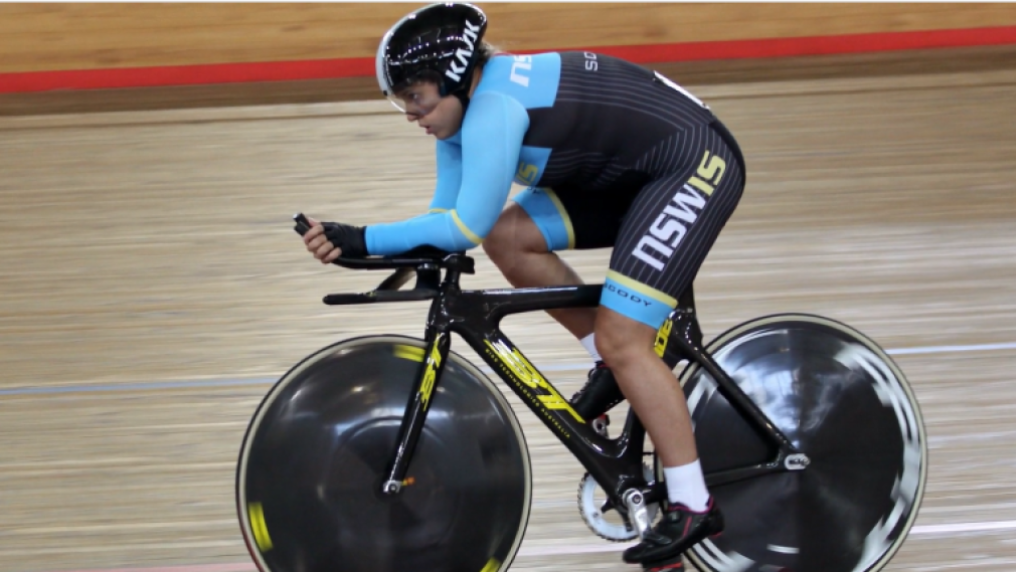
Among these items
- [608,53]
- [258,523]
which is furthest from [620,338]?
[608,53]

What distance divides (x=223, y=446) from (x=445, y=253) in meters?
1.40

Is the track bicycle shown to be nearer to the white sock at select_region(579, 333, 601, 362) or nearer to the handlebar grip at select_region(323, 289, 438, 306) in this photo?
the handlebar grip at select_region(323, 289, 438, 306)

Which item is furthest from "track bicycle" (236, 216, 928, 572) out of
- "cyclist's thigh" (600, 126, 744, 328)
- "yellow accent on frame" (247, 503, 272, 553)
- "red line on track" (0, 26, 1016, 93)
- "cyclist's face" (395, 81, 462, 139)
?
"red line on track" (0, 26, 1016, 93)

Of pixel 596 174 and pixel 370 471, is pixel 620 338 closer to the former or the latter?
pixel 596 174

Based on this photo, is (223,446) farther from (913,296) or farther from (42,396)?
(913,296)

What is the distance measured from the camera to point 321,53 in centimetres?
652

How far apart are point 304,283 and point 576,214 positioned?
2.07m

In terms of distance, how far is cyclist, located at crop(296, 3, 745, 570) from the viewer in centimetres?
201

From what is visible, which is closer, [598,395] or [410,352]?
[410,352]

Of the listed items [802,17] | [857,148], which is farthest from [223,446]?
[802,17]

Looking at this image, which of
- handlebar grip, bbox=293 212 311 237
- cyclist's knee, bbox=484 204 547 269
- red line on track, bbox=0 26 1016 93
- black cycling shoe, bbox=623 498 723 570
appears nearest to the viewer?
handlebar grip, bbox=293 212 311 237

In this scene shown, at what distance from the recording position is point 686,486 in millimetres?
2232

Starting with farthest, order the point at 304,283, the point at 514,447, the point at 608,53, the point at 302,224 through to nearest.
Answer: the point at 608,53 < the point at 304,283 < the point at 514,447 < the point at 302,224

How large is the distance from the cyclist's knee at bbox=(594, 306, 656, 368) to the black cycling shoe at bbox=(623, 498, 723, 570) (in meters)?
0.34
